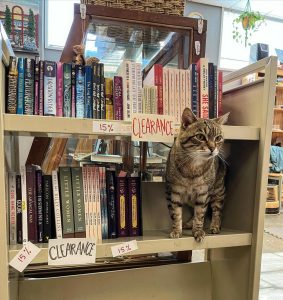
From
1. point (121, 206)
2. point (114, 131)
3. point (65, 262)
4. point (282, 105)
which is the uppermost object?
point (282, 105)

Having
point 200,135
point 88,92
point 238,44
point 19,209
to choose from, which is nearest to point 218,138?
point 200,135

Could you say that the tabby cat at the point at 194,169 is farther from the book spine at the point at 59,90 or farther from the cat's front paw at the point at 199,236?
the book spine at the point at 59,90

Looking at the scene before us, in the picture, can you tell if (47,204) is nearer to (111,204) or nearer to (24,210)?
(24,210)

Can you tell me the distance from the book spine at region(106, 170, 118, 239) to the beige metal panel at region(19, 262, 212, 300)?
0.97 ft

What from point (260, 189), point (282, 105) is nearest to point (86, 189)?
point (260, 189)

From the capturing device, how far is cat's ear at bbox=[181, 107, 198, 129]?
0.97m

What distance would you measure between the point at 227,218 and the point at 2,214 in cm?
83

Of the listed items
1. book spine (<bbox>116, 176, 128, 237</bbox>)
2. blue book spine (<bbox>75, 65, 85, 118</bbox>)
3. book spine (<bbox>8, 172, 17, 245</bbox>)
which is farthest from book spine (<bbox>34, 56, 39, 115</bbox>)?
book spine (<bbox>116, 176, 128, 237</bbox>)

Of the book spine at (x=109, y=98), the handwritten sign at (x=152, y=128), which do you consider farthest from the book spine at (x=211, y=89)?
the book spine at (x=109, y=98)

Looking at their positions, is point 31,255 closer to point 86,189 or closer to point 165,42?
point 86,189

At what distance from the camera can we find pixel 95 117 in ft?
3.08

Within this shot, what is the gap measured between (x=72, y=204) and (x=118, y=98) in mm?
360

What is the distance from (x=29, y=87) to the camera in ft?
2.91

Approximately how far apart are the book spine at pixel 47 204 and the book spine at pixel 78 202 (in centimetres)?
7
